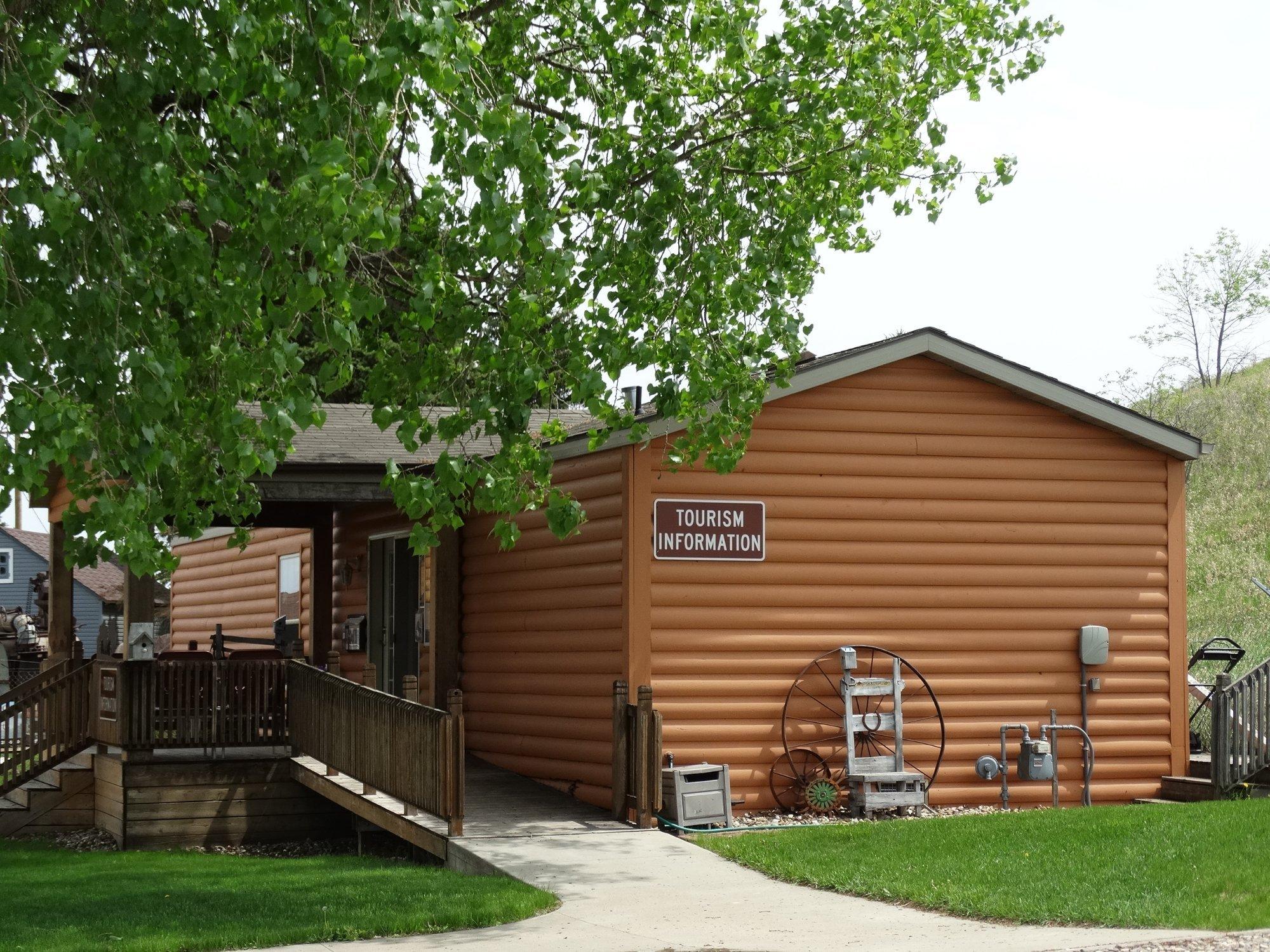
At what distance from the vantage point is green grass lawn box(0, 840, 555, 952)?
8.54 m

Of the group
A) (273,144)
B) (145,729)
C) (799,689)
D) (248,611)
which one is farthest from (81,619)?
(273,144)

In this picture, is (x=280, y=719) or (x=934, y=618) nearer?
(x=934, y=618)

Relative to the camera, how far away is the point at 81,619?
5719 centimetres

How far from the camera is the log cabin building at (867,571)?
41.7 ft

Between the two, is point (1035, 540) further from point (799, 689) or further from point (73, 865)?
point (73, 865)

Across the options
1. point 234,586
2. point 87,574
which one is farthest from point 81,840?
point 87,574

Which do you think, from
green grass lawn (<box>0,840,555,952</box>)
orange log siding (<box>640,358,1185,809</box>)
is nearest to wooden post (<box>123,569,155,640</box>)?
green grass lawn (<box>0,840,555,952</box>)

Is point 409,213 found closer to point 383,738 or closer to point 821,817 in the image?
point 383,738

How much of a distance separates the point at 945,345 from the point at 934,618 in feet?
8.21

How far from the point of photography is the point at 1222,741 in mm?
13211

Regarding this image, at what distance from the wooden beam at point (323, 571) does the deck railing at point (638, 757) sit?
26.0 ft

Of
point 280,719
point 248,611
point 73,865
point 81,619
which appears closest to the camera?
point 73,865

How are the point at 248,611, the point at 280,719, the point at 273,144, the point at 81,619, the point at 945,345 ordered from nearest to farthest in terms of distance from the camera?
the point at 273,144 → the point at 945,345 → the point at 280,719 → the point at 248,611 → the point at 81,619

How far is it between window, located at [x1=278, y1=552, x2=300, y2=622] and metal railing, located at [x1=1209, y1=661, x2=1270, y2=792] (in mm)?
12566
